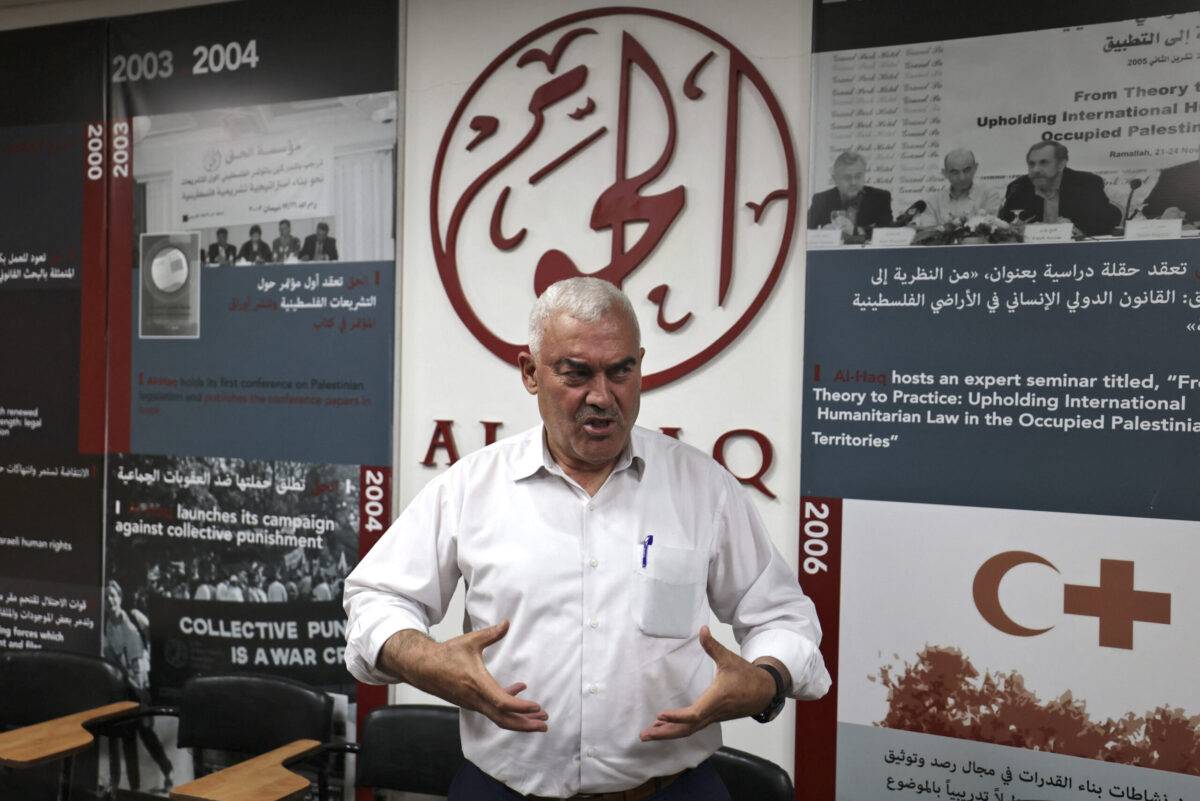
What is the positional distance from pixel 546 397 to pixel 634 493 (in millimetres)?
246

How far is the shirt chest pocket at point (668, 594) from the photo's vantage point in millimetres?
1740

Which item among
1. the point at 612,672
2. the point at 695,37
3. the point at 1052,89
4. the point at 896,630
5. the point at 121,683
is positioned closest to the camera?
the point at 612,672

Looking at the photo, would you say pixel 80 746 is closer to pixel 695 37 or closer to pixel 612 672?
pixel 612 672

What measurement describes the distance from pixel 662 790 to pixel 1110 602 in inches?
48.8

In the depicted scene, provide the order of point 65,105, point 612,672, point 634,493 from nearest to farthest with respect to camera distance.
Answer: point 612,672 → point 634,493 → point 65,105

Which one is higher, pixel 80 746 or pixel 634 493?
pixel 634 493

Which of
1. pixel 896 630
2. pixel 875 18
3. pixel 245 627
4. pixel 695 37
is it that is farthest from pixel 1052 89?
pixel 245 627

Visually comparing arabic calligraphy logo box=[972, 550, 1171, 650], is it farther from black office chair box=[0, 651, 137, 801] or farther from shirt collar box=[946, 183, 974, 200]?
black office chair box=[0, 651, 137, 801]

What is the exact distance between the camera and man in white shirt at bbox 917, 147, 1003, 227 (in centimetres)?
243

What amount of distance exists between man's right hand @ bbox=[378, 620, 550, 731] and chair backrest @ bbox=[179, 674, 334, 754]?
1464mm

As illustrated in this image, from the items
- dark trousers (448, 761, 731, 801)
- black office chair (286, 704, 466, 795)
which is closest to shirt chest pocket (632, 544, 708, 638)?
dark trousers (448, 761, 731, 801)

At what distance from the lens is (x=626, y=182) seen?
277 centimetres

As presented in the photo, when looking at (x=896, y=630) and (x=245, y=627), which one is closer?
(x=896, y=630)

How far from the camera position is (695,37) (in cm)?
271
